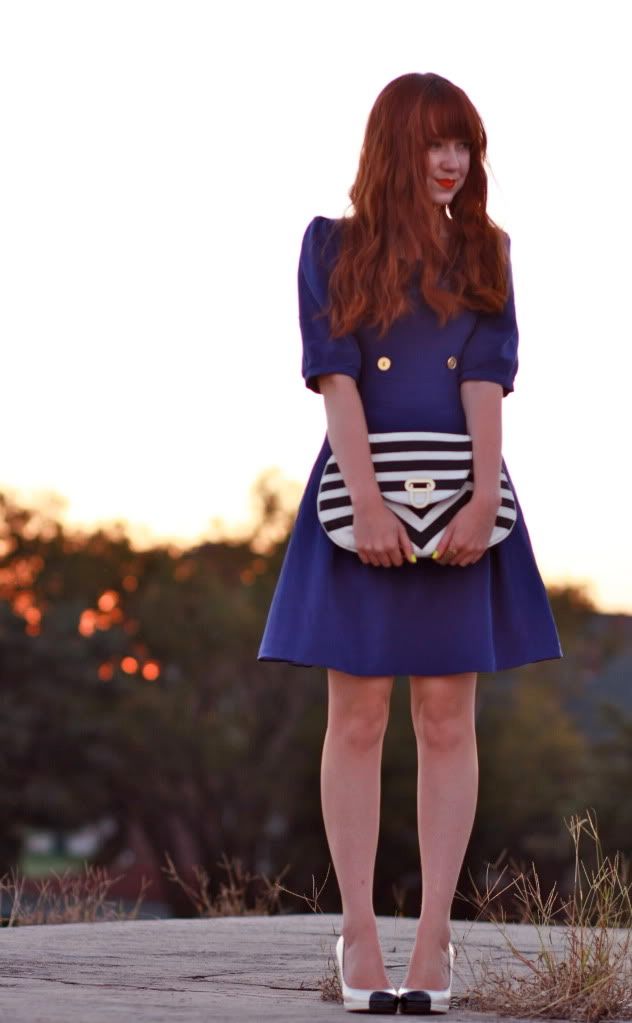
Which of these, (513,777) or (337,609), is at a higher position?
(337,609)

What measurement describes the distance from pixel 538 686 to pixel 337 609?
1615 inches

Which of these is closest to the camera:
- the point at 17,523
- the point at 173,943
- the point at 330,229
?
the point at 330,229

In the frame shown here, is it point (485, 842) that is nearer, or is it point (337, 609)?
point (337, 609)

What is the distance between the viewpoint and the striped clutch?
3.42 meters

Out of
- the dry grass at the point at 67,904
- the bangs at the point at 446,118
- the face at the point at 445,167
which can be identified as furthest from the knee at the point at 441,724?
the dry grass at the point at 67,904

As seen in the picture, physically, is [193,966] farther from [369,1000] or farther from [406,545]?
[406,545]

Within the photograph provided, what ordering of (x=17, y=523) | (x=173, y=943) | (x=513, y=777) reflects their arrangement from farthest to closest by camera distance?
(x=17, y=523) → (x=513, y=777) → (x=173, y=943)

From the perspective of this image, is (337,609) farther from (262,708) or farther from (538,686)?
(538,686)

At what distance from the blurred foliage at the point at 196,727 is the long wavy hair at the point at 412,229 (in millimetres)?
27701

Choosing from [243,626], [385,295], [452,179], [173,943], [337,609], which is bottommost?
[243,626]

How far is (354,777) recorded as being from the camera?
11.5ft

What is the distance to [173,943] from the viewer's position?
16.0 feet

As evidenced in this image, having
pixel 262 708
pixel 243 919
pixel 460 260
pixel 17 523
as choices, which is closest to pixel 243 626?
pixel 262 708

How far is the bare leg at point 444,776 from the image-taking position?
349cm
